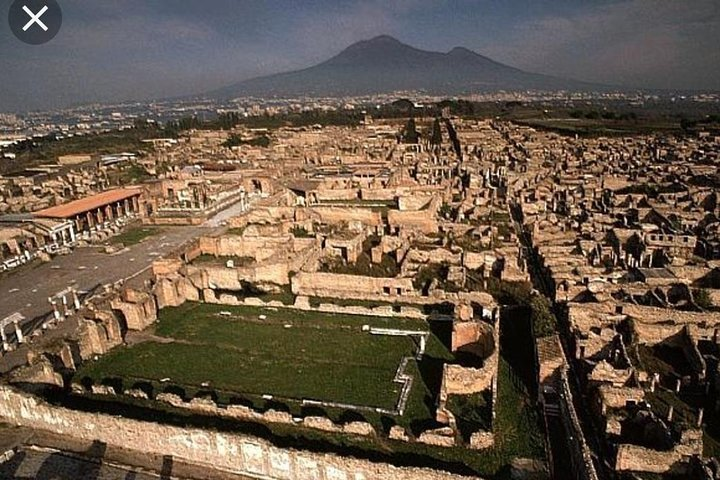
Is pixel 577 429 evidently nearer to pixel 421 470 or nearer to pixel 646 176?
pixel 421 470

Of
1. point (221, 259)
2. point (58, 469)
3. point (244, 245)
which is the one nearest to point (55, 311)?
point (221, 259)

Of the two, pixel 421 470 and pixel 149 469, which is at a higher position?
pixel 421 470

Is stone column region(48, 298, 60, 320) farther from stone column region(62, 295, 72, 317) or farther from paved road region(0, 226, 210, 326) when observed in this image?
paved road region(0, 226, 210, 326)

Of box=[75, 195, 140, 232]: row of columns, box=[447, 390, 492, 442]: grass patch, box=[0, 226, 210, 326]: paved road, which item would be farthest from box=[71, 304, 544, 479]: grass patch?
box=[75, 195, 140, 232]: row of columns

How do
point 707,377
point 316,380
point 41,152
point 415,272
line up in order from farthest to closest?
point 41,152, point 415,272, point 316,380, point 707,377

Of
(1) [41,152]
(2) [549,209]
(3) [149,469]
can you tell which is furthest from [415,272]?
(1) [41,152]

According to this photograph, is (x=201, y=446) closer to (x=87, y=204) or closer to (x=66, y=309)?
(x=66, y=309)

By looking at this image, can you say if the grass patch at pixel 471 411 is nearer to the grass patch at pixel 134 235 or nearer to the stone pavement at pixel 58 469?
the stone pavement at pixel 58 469
